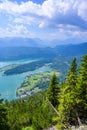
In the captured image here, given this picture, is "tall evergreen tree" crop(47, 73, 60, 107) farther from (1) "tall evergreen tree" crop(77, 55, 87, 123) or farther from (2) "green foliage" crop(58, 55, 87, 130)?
(1) "tall evergreen tree" crop(77, 55, 87, 123)

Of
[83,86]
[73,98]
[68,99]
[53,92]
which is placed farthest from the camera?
[53,92]

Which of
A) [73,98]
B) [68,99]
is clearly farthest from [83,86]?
[68,99]

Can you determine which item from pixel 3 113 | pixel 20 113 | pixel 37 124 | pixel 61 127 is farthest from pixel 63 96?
pixel 20 113

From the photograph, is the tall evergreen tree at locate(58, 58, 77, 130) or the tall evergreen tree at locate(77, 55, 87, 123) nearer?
the tall evergreen tree at locate(58, 58, 77, 130)

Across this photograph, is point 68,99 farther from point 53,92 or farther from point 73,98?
point 53,92

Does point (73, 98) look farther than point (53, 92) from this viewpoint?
No

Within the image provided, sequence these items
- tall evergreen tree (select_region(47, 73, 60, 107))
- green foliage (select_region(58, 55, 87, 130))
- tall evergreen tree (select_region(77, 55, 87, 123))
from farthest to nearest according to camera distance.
A: tall evergreen tree (select_region(47, 73, 60, 107)) → tall evergreen tree (select_region(77, 55, 87, 123)) → green foliage (select_region(58, 55, 87, 130))

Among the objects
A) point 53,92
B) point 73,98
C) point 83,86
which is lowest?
point 53,92

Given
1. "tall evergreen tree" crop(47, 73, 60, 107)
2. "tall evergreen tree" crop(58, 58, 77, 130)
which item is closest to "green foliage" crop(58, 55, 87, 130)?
"tall evergreen tree" crop(58, 58, 77, 130)

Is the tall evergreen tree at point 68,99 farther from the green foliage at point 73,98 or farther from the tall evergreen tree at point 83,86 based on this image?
the tall evergreen tree at point 83,86

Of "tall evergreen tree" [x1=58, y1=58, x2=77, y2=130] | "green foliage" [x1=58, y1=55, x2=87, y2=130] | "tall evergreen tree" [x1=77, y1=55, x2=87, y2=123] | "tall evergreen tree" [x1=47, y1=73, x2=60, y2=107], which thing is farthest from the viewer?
"tall evergreen tree" [x1=47, y1=73, x2=60, y2=107]

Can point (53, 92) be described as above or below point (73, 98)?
below
